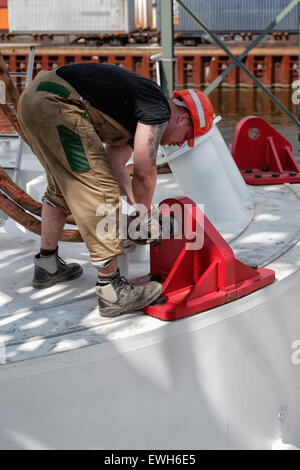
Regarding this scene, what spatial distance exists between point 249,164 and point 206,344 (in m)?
2.95

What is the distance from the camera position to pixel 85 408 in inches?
107

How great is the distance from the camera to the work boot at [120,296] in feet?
10.2

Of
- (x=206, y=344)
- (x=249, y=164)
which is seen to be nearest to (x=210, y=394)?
(x=206, y=344)

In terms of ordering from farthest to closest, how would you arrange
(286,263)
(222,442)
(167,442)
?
(286,263) < (222,442) < (167,442)

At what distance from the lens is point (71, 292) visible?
3.46m

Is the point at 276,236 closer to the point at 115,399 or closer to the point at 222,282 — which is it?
the point at 222,282

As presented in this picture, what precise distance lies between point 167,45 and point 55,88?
15.5ft

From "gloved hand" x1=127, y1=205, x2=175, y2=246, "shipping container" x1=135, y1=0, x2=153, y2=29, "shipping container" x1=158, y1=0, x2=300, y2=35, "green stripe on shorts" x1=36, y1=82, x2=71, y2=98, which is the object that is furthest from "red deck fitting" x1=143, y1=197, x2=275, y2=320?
"shipping container" x1=158, y1=0, x2=300, y2=35

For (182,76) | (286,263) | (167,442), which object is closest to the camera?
(167,442)

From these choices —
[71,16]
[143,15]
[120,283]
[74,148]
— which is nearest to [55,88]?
[74,148]

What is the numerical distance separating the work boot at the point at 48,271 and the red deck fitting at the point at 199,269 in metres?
0.57

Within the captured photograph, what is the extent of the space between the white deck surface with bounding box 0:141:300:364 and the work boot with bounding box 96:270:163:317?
0.04 meters

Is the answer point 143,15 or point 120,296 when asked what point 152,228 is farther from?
point 143,15

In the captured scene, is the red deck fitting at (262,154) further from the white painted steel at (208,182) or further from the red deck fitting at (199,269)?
the red deck fitting at (199,269)
